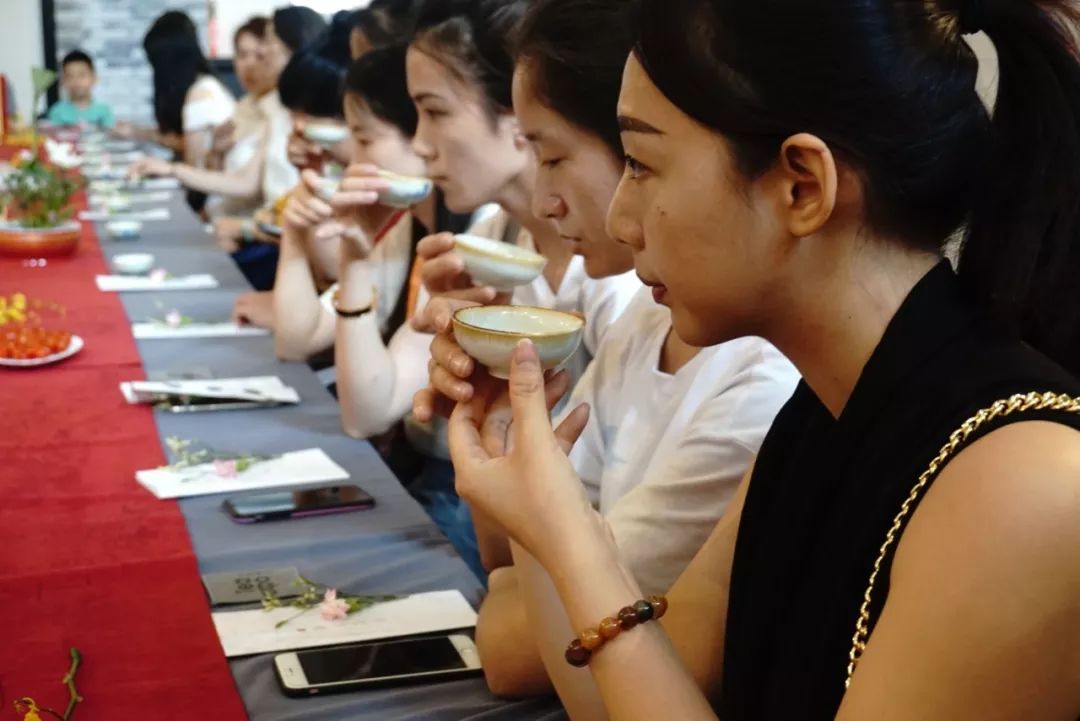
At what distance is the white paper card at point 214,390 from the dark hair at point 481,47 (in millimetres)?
576

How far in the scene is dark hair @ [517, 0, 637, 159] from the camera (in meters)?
1.42

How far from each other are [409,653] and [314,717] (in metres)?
0.13

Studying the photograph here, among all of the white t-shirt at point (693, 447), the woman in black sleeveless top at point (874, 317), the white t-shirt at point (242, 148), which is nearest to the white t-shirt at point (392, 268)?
the white t-shirt at point (693, 447)

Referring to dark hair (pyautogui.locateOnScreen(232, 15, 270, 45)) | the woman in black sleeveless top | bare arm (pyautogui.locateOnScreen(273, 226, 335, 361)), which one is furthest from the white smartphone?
dark hair (pyautogui.locateOnScreen(232, 15, 270, 45))

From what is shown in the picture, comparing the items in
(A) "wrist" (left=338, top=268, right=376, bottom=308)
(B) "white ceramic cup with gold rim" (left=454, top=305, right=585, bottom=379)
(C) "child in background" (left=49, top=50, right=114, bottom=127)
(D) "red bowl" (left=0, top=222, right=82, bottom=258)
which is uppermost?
(B) "white ceramic cup with gold rim" (left=454, top=305, right=585, bottom=379)

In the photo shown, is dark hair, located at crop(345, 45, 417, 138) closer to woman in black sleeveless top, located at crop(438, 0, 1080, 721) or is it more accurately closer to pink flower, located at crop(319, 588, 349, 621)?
pink flower, located at crop(319, 588, 349, 621)

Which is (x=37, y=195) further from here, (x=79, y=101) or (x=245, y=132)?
(x=79, y=101)

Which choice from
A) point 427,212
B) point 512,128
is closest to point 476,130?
point 512,128

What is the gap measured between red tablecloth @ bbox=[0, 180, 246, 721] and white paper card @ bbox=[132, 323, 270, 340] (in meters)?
0.31

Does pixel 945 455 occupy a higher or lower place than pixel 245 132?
higher

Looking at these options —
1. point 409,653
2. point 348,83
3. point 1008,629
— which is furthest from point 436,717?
point 348,83

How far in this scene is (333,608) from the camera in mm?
1272

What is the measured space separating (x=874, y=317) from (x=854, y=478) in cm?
12

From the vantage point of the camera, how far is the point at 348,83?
8.44 feet
